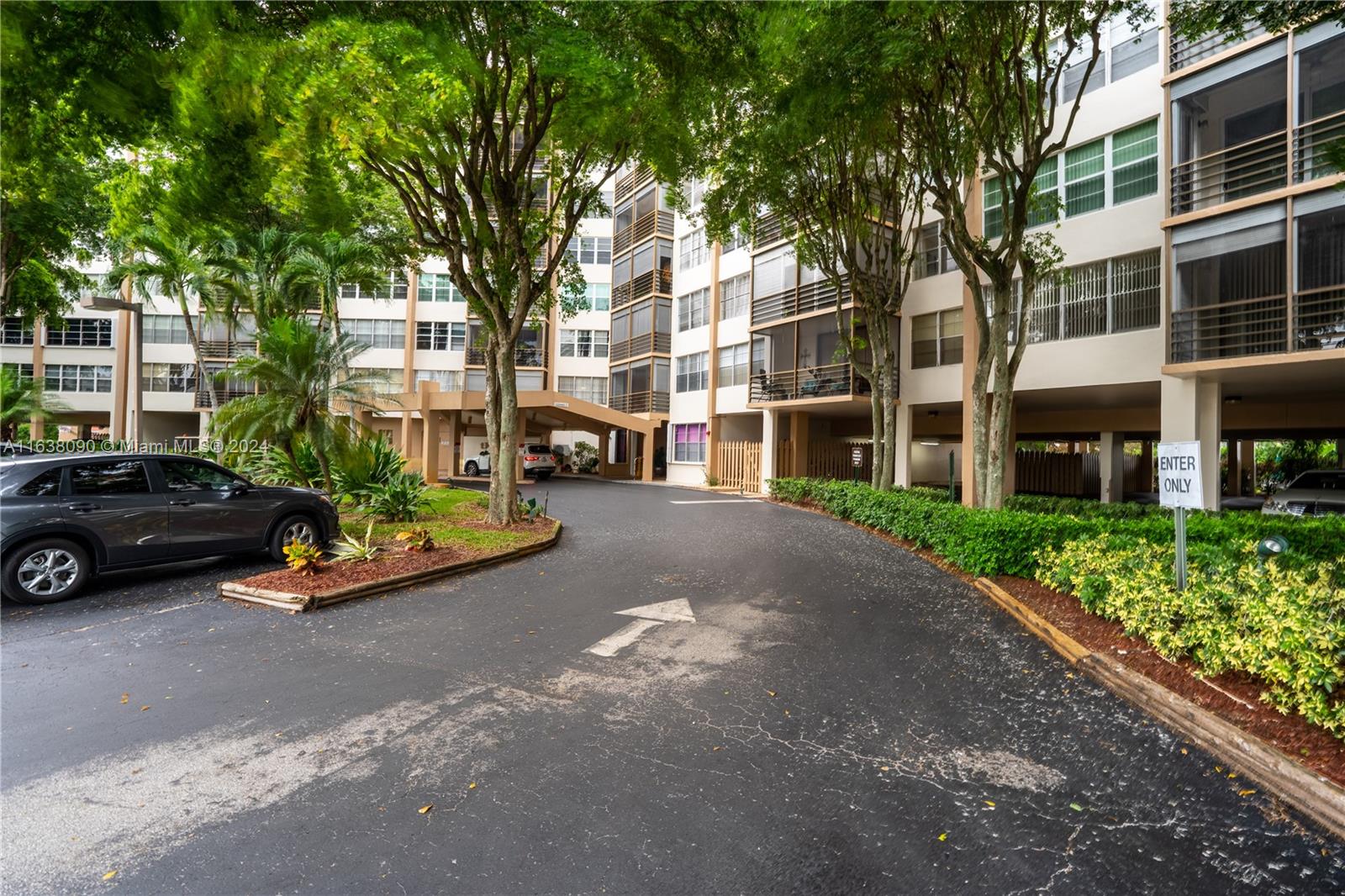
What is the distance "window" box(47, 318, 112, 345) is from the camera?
3772 cm

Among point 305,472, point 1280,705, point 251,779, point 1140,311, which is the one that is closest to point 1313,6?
point 1280,705

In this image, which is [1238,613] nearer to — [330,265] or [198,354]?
[330,265]

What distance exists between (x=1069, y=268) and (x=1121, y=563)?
10.9 metres

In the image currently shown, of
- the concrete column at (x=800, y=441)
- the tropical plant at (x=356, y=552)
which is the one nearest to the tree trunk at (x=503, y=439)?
the tropical plant at (x=356, y=552)

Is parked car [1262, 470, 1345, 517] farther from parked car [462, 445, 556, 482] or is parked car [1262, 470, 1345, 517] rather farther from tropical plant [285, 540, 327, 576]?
parked car [462, 445, 556, 482]

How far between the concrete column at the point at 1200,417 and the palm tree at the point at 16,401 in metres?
35.9

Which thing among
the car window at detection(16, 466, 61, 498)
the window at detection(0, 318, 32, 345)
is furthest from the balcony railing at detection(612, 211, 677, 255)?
the window at detection(0, 318, 32, 345)

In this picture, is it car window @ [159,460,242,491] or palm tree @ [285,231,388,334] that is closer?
car window @ [159,460,242,491]

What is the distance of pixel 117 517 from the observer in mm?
7516

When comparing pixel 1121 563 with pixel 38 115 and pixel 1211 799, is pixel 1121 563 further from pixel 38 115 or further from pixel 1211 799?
pixel 38 115

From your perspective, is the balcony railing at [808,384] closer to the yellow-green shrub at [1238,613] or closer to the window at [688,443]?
the window at [688,443]

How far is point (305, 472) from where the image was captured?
13641mm

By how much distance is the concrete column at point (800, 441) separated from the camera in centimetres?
2362

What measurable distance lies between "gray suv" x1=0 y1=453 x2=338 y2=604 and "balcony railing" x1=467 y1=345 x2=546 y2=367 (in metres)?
29.1
